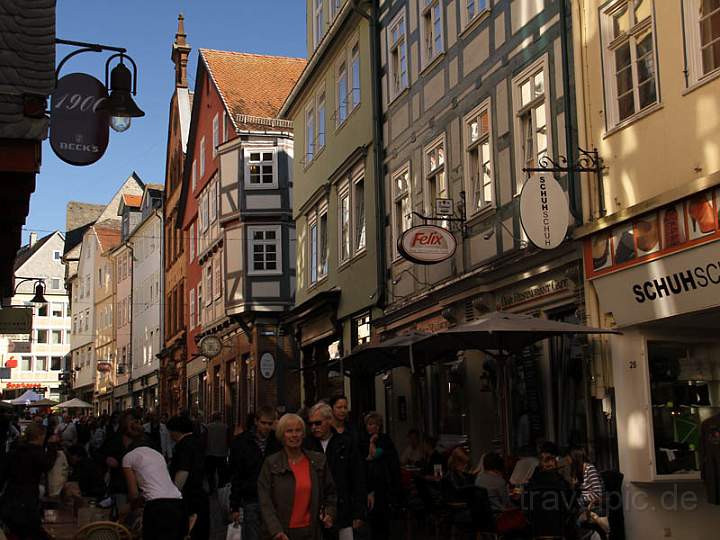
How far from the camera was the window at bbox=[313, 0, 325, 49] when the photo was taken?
2948cm

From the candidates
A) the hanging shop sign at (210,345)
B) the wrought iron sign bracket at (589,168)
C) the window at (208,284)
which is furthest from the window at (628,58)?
the window at (208,284)

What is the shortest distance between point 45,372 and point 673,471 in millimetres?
89919

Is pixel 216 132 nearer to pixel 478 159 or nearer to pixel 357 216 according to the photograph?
pixel 357 216

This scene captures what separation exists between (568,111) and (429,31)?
6821 mm

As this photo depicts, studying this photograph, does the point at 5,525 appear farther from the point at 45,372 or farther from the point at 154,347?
the point at 45,372

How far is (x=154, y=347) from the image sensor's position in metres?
54.4

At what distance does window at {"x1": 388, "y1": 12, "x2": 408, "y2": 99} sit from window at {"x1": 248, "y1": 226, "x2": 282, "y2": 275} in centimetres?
1370

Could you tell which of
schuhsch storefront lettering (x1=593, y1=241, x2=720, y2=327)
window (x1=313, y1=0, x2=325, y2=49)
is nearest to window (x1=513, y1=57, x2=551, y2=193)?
schuhsch storefront lettering (x1=593, y1=241, x2=720, y2=327)

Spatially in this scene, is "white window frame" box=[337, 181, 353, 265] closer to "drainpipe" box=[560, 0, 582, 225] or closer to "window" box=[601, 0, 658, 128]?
"drainpipe" box=[560, 0, 582, 225]

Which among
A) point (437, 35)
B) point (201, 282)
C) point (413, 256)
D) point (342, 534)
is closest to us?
point (342, 534)

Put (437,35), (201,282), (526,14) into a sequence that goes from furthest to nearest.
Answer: (201,282) → (437,35) → (526,14)

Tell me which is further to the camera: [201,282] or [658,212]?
[201,282]

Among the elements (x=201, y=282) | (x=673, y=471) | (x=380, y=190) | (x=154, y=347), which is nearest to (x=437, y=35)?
(x=380, y=190)

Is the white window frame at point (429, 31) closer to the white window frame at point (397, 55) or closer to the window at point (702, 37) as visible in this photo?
the white window frame at point (397, 55)
